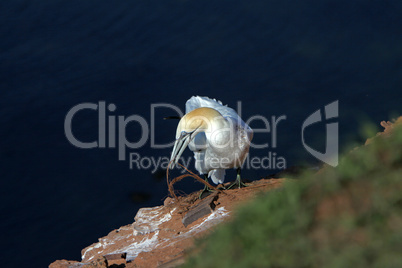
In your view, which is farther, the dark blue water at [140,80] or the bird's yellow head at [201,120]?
the dark blue water at [140,80]

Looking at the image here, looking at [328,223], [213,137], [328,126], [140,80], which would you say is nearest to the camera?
[328,223]

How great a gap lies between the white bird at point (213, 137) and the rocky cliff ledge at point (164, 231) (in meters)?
0.54

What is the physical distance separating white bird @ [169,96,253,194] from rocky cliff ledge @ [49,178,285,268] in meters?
0.54

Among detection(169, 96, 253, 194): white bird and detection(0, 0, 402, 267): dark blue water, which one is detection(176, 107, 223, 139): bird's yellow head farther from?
detection(0, 0, 402, 267): dark blue water

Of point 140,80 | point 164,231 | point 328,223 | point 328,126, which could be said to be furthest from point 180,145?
point 140,80

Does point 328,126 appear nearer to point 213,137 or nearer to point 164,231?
point 213,137

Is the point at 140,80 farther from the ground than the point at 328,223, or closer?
farther from the ground

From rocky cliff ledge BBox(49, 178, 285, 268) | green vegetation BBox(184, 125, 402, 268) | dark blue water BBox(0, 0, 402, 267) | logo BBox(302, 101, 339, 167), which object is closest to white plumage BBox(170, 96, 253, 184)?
rocky cliff ledge BBox(49, 178, 285, 268)

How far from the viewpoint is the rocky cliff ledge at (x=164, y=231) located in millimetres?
6133

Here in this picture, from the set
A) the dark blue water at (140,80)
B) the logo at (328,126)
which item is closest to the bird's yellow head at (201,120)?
the dark blue water at (140,80)

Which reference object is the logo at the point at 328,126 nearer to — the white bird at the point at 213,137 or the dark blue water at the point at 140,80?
the dark blue water at the point at 140,80

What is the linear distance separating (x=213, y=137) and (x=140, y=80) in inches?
288

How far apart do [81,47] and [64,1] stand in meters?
2.45

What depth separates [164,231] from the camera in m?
7.37
